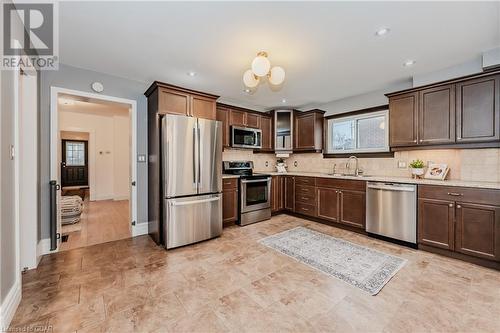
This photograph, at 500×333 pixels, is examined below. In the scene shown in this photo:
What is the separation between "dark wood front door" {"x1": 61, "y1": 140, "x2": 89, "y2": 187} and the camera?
843 cm

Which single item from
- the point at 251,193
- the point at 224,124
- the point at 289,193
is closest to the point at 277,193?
the point at 289,193

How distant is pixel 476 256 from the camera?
2529 mm

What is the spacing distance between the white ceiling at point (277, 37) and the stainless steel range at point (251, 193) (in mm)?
1850

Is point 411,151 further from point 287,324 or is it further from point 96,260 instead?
point 96,260

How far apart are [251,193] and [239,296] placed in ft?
7.85

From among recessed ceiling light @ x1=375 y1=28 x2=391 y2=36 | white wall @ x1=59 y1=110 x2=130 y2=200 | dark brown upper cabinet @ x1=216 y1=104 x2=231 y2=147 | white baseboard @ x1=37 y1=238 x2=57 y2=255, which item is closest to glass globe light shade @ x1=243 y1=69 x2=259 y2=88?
recessed ceiling light @ x1=375 y1=28 x2=391 y2=36

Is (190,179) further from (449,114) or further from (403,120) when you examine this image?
(449,114)

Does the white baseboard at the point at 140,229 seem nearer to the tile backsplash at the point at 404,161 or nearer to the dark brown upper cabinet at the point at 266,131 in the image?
the tile backsplash at the point at 404,161

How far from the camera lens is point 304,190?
450 centimetres

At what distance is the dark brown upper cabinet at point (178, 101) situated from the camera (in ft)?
10.4

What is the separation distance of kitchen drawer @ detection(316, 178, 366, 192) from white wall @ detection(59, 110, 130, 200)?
6022mm

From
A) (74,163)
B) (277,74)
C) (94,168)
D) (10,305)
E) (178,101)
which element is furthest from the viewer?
(74,163)

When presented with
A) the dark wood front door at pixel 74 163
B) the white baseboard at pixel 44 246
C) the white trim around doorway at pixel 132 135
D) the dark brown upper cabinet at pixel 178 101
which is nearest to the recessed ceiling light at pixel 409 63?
the dark brown upper cabinet at pixel 178 101

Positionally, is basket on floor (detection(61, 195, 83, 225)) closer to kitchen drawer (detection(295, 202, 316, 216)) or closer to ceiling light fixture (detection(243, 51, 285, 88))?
ceiling light fixture (detection(243, 51, 285, 88))
